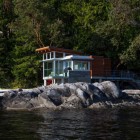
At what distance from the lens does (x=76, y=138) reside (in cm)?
1752

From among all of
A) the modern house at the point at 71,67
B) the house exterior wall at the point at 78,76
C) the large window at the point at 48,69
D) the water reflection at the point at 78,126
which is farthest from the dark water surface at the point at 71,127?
the large window at the point at 48,69

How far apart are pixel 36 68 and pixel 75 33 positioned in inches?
320

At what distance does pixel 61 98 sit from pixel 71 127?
486 inches

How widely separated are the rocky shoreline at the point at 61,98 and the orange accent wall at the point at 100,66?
1225cm

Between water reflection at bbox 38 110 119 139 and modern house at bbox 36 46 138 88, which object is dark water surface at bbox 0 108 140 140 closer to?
water reflection at bbox 38 110 119 139

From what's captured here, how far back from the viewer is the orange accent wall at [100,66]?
47219 millimetres

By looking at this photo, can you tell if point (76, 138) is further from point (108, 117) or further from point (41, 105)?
point (41, 105)

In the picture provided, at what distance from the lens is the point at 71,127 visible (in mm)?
20812

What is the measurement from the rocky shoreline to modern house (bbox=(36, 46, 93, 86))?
358 inches

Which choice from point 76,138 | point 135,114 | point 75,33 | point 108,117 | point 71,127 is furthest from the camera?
point 75,33

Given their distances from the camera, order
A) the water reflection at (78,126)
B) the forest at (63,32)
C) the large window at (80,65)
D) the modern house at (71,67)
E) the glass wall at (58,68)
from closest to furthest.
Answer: the water reflection at (78,126)
the modern house at (71,67)
the glass wall at (58,68)
the large window at (80,65)
the forest at (63,32)

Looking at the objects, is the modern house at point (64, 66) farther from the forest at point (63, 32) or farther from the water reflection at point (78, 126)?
the water reflection at point (78, 126)


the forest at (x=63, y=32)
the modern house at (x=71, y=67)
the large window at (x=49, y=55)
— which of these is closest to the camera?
the modern house at (x=71, y=67)

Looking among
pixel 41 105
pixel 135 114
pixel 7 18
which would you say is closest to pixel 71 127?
pixel 135 114
